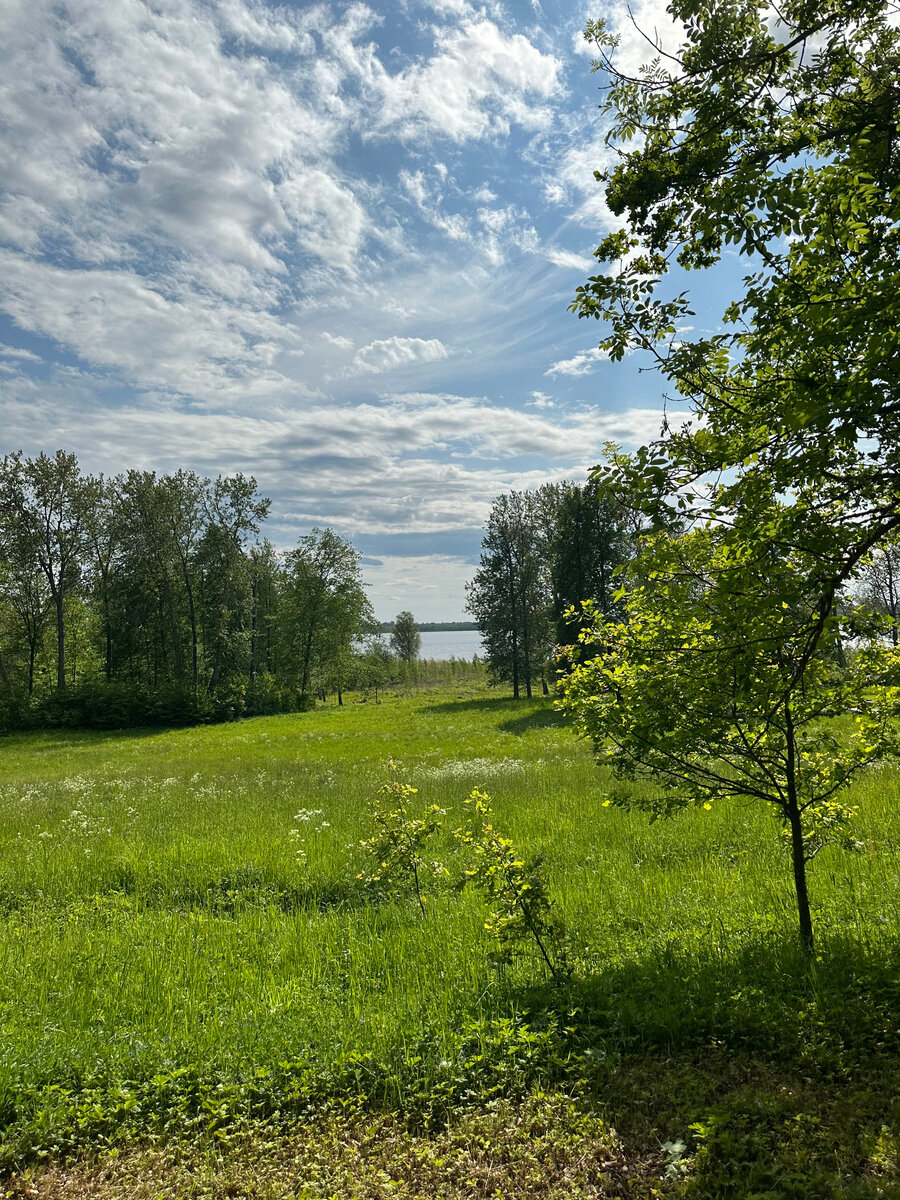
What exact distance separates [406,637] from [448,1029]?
9701 cm

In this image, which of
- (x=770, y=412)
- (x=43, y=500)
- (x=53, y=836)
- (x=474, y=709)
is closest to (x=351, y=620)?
(x=474, y=709)

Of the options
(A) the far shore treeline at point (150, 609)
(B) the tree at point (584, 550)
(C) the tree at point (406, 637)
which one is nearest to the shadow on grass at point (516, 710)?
(B) the tree at point (584, 550)

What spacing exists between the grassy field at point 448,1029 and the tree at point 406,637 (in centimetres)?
9133

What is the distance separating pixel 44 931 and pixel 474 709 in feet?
112

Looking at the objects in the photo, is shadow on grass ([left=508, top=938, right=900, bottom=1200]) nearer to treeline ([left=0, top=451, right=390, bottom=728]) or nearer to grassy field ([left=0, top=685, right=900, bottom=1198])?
grassy field ([left=0, top=685, right=900, bottom=1198])

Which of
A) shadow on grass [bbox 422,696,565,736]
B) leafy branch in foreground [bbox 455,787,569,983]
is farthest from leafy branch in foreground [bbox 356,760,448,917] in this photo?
shadow on grass [bbox 422,696,565,736]

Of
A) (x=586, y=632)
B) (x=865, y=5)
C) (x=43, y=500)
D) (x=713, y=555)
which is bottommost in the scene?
(x=586, y=632)

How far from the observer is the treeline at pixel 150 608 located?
40.9 m

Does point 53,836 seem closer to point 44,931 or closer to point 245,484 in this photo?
point 44,931

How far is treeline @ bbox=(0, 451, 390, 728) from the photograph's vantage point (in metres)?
40.9

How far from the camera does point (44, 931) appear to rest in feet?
23.4

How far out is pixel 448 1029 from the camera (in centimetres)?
481

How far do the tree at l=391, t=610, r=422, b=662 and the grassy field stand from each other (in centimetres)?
9133

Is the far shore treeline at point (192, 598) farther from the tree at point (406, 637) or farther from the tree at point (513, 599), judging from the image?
the tree at point (406, 637)
